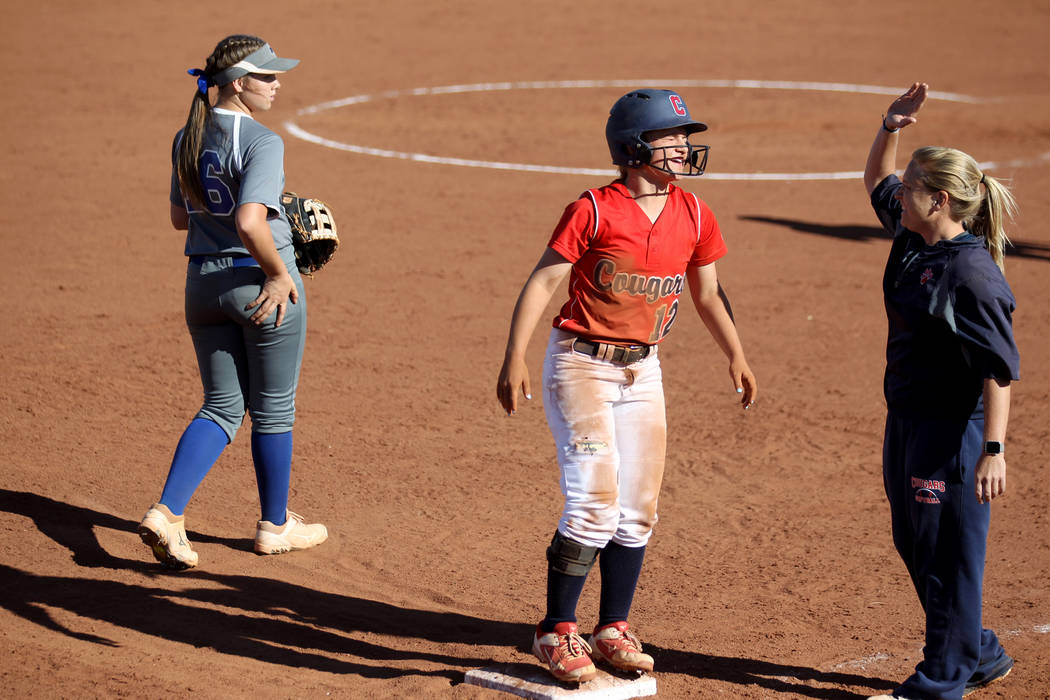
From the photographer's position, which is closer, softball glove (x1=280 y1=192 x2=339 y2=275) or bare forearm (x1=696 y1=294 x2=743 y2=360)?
bare forearm (x1=696 y1=294 x2=743 y2=360)

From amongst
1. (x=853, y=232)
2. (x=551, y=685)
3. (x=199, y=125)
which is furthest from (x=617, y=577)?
(x=853, y=232)

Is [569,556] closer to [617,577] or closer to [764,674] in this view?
[617,577]

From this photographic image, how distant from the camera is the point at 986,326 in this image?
389 cm

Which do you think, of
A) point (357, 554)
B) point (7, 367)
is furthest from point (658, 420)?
point (7, 367)

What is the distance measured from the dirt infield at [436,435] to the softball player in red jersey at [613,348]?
0.50m

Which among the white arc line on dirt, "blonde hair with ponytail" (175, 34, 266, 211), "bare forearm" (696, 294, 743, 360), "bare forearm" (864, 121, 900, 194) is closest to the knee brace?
"bare forearm" (696, 294, 743, 360)

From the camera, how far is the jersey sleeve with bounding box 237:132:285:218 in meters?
4.79

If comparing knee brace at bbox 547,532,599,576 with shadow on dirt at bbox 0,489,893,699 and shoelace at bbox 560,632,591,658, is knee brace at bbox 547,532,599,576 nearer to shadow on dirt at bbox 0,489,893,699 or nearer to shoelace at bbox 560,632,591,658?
shoelace at bbox 560,632,591,658

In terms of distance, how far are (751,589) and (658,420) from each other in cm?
142

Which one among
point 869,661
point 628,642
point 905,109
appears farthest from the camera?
point 869,661

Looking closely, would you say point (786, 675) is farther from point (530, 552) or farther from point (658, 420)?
point (530, 552)

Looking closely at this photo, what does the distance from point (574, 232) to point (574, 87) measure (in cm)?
1576

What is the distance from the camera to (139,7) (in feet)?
74.7

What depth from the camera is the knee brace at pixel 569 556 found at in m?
4.19
